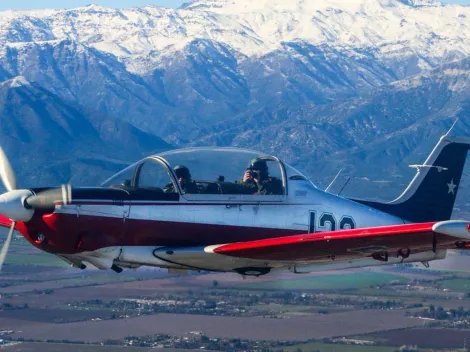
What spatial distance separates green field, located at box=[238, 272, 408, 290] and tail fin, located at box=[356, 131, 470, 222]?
5893 centimetres

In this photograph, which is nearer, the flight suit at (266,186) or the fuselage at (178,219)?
the fuselage at (178,219)

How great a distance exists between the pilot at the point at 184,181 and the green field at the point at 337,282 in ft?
206

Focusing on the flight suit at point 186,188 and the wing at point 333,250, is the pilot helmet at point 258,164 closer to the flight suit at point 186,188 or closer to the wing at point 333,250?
the flight suit at point 186,188

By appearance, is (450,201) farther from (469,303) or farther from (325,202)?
(469,303)

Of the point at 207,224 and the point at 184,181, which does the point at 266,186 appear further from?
the point at 184,181

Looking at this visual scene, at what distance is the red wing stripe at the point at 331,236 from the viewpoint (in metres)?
21.3

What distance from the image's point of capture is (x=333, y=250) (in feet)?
74.7

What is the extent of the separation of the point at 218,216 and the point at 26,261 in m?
79.3

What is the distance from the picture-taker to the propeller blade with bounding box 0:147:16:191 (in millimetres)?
24062

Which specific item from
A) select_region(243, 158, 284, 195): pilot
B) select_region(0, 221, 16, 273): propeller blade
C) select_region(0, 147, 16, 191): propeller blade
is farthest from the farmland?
select_region(0, 221, 16, 273): propeller blade

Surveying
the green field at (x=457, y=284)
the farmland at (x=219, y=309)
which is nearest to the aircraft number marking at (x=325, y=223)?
the farmland at (x=219, y=309)

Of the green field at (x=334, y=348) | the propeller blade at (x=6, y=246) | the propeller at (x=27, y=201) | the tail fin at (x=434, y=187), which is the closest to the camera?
the propeller at (x=27, y=201)

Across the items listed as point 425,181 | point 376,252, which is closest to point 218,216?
point 376,252

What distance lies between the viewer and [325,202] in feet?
82.1
